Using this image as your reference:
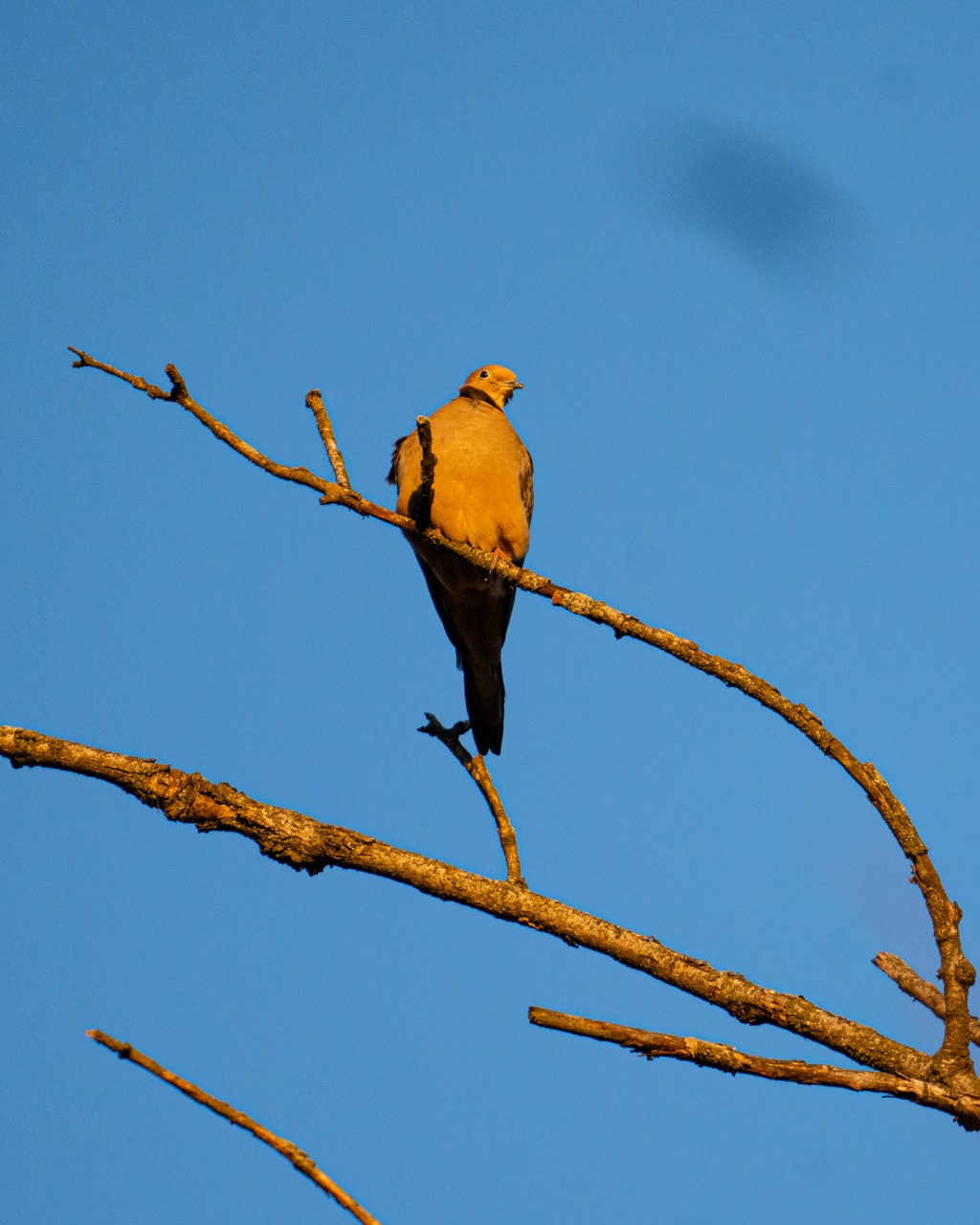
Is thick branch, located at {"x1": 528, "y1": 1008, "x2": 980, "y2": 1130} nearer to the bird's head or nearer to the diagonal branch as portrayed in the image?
the diagonal branch

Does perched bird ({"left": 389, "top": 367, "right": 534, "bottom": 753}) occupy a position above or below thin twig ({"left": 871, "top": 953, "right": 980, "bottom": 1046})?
above

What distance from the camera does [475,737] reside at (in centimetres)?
714

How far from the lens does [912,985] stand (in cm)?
340

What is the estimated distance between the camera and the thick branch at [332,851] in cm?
323

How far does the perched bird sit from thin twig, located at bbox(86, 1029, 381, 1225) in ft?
13.5

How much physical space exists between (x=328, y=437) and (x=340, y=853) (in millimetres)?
1688

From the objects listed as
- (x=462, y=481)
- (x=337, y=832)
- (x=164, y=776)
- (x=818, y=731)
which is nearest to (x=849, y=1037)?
(x=818, y=731)

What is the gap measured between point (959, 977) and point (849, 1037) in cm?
31

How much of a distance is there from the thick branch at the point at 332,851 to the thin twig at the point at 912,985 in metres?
0.52

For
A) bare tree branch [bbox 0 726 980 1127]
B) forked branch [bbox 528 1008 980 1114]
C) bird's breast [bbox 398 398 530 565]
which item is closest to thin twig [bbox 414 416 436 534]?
bird's breast [bbox 398 398 530 565]

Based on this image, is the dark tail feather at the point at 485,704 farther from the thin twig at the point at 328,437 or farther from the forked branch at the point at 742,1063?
the forked branch at the point at 742,1063

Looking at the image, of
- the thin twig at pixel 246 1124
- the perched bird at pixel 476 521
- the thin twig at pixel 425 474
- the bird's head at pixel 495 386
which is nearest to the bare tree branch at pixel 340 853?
the thin twig at pixel 246 1124

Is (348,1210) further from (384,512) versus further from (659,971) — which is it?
(384,512)

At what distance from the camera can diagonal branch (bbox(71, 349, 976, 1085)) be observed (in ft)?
10.0
